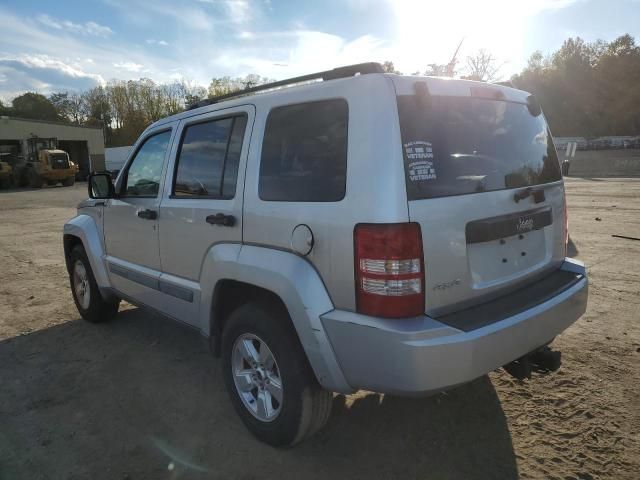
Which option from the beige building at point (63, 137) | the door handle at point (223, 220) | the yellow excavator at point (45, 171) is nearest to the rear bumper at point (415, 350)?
the door handle at point (223, 220)

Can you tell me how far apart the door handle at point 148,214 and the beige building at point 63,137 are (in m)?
44.7

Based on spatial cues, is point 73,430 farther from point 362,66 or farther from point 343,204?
point 362,66

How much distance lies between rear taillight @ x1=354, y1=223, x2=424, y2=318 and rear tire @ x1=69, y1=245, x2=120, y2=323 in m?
3.49

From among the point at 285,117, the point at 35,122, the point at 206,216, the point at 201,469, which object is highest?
the point at 35,122

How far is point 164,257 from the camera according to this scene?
A: 11.5 feet

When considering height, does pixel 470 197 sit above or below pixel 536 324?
above

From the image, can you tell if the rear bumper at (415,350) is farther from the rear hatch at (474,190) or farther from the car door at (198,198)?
the car door at (198,198)

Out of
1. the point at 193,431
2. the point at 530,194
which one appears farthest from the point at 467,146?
the point at 193,431

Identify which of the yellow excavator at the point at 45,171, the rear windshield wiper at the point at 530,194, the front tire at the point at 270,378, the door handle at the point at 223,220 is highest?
the yellow excavator at the point at 45,171

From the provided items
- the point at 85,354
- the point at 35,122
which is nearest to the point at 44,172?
the point at 35,122

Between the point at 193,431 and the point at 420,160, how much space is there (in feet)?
7.22

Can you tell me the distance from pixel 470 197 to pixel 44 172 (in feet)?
114

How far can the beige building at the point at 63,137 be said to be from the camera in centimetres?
4244

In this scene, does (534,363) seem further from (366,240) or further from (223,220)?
(223,220)
